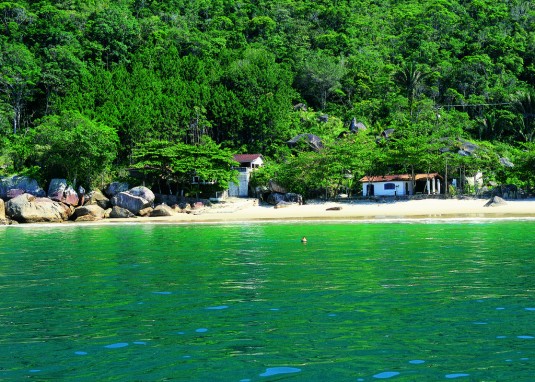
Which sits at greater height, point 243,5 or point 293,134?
point 243,5

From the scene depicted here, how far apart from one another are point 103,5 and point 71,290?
8354 cm

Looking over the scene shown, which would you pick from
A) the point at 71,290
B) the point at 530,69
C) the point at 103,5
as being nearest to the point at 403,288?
the point at 71,290

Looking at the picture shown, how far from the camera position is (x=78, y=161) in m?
48.6

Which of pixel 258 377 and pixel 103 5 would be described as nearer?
pixel 258 377

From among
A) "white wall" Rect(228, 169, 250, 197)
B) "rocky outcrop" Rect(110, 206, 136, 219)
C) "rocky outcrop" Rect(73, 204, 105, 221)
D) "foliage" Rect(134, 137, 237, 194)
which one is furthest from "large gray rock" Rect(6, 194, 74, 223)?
"white wall" Rect(228, 169, 250, 197)

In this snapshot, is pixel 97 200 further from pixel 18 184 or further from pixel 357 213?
pixel 357 213

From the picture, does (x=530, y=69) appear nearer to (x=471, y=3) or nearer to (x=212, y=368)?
(x=471, y=3)

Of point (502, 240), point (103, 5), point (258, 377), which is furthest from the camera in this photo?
point (103, 5)

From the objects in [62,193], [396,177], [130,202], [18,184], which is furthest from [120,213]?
[396,177]

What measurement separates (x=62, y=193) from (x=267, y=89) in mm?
29756

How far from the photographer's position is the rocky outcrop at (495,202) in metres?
41.8

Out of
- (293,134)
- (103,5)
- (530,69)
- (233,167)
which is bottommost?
(233,167)

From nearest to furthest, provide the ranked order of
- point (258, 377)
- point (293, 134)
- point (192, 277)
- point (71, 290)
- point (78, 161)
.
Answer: point (258, 377), point (71, 290), point (192, 277), point (78, 161), point (293, 134)

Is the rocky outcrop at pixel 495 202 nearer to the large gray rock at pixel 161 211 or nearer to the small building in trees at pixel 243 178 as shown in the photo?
the small building in trees at pixel 243 178
